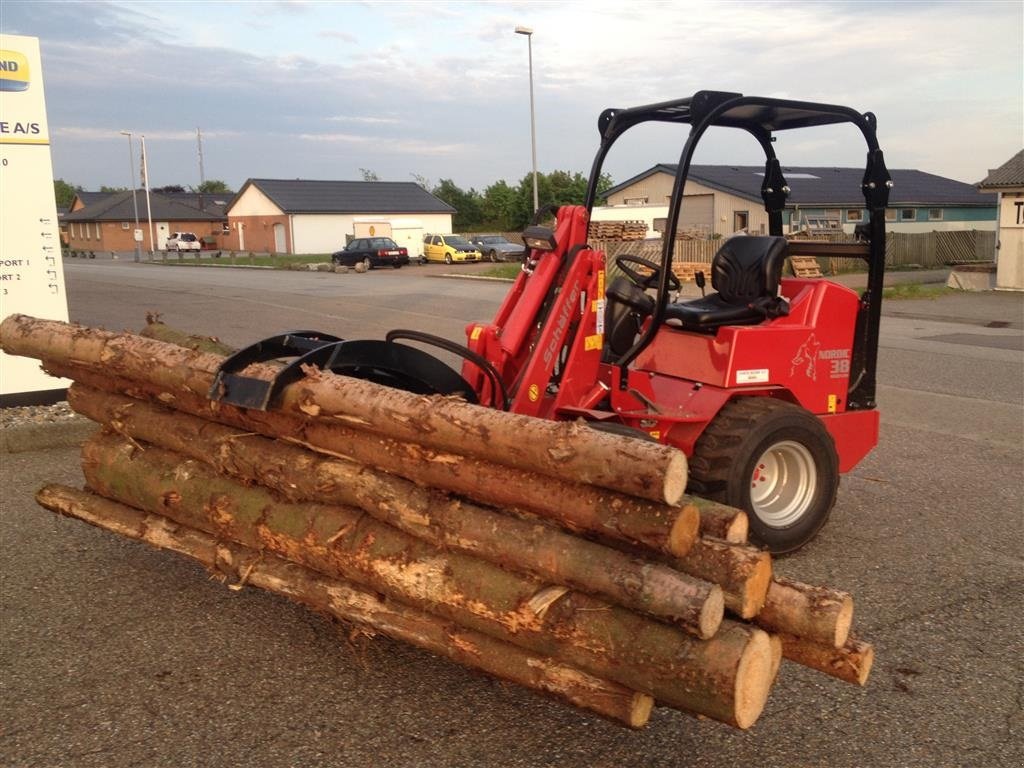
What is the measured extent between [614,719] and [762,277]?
3424 mm

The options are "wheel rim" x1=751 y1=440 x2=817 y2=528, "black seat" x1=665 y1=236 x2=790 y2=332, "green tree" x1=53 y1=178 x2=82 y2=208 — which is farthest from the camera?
"green tree" x1=53 y1=178 x2=82 y2=208

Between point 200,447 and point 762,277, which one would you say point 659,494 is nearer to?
point 200,447

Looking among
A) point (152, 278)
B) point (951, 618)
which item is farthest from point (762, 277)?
point (152, 278)

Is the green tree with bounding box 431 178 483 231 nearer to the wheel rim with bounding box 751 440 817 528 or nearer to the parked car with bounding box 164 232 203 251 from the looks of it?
the parked car with bounding box 164 232 203 251

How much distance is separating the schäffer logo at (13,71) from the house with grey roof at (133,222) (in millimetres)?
76760

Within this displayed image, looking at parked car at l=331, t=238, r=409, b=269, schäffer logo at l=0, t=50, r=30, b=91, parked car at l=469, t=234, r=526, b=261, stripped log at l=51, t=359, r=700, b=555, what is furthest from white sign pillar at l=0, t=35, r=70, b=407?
parked car at l=469, t=234, r=526, b=261

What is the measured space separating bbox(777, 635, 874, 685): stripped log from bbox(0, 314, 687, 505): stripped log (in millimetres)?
809

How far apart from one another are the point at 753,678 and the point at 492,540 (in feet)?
3.40

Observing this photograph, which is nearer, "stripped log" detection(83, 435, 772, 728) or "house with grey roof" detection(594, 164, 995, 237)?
"stripped log" detection(83, 435, 772, 728)

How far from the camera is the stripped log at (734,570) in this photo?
3.25m

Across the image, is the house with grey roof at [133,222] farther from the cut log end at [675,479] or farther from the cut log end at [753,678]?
the cut log end at [753,678]

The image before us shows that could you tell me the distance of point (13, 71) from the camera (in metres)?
9.27

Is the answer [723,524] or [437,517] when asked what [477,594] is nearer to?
[437,517]

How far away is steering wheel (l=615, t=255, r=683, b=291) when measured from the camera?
5918 millimetres
